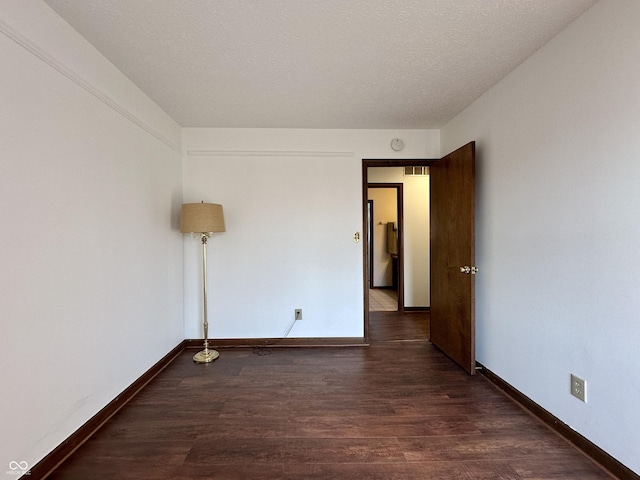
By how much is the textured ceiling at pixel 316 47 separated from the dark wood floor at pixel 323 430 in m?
2.44

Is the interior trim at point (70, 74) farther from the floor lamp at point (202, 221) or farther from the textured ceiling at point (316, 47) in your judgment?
the floor lamp at point (202, 221)

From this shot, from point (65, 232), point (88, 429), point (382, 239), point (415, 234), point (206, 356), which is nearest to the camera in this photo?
point (65, 232)

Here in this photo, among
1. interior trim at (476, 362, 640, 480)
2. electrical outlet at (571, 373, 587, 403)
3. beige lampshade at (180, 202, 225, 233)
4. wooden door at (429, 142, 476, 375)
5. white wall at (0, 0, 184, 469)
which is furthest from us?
beige lampshade at (180, 202, 225, 233)

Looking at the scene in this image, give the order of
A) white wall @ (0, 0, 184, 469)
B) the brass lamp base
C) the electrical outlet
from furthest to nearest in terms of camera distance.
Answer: the brass lamp base
the electrical outlet
white wall @ (0, 0, 184, 469)

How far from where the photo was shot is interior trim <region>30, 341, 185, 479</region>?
1577 millimetres

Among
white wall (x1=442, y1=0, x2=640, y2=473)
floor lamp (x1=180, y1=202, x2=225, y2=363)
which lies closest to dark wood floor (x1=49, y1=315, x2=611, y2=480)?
floor lamp (x1=180, y1=202, x2=225, y2=363)

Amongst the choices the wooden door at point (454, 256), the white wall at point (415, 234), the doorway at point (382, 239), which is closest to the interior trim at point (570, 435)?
the wooden door at point (454, 256)

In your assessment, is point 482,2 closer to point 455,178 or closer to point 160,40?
point 455,178

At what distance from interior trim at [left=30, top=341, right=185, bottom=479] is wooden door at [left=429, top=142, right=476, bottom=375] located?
2783 millimetres

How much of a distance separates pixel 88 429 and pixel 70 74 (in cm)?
213

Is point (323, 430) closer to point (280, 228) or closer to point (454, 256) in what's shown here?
point (454, 256)

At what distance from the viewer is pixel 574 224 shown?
1.79m

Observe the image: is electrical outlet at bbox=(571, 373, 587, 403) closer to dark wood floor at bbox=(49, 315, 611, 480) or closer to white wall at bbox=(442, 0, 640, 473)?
white wall at bbox=(442, 0, 640, 473)

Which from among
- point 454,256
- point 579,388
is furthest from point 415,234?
point 579,388
